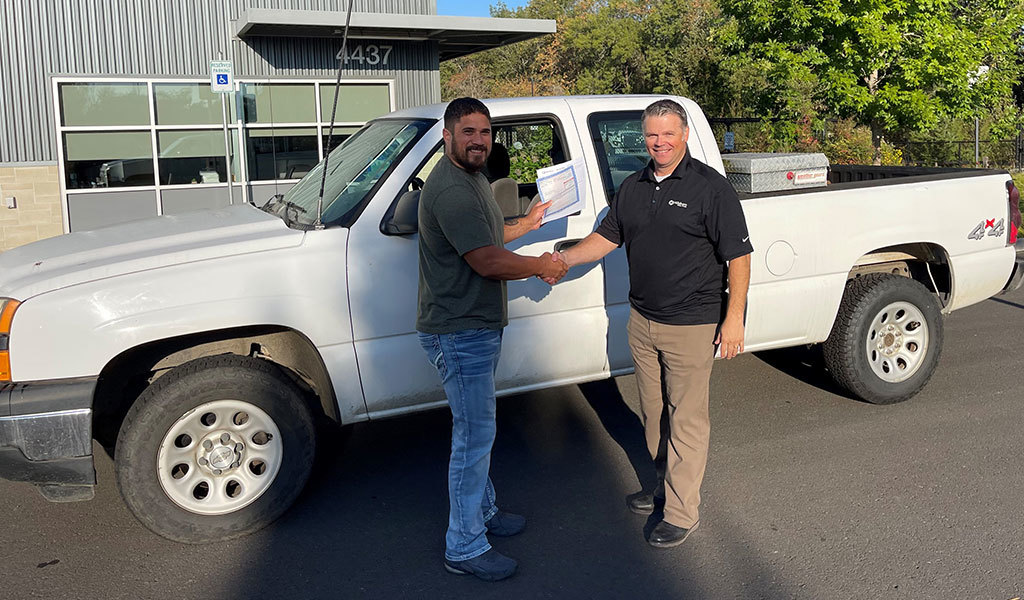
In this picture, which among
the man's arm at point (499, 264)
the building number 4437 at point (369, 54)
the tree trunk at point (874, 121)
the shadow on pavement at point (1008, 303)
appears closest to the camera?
the man's arm at point (499, 264)

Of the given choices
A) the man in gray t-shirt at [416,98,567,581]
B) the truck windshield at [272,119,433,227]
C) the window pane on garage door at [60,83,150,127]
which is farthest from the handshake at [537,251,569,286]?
the window pane on garage door at [60,83,150,127]

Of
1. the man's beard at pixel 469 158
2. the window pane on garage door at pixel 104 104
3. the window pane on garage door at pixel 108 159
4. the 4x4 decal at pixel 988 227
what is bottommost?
the 4x4 decal at pixel 988 227

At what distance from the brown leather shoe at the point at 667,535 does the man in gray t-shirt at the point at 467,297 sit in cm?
68

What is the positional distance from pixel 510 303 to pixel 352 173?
1097 mm

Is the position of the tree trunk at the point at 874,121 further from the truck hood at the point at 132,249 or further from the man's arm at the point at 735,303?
the truck hood at the point at 132,249

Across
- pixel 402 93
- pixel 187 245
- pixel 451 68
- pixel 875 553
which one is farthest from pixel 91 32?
pixel 451 68

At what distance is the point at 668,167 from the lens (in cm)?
403

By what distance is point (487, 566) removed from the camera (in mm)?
3873

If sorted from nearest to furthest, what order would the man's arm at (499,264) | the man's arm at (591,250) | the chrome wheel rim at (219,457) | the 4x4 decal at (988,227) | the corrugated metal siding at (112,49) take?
the man's arm at (499,264) → the chrome wheel rim at (219,457) → the man's arm at (591,250) → the 4x4 decal at (988,227) → the corrugated metal siding at (112,49)

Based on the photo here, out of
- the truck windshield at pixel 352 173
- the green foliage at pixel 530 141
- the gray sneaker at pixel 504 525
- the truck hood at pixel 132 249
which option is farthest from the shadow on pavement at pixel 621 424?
the truck hood at pixel 132 249

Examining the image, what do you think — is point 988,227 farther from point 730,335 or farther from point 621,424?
point 730,335

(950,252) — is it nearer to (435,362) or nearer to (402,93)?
(435,362)

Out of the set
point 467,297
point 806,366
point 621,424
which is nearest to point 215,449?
point 467,297

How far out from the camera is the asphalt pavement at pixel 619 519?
3.84 m
